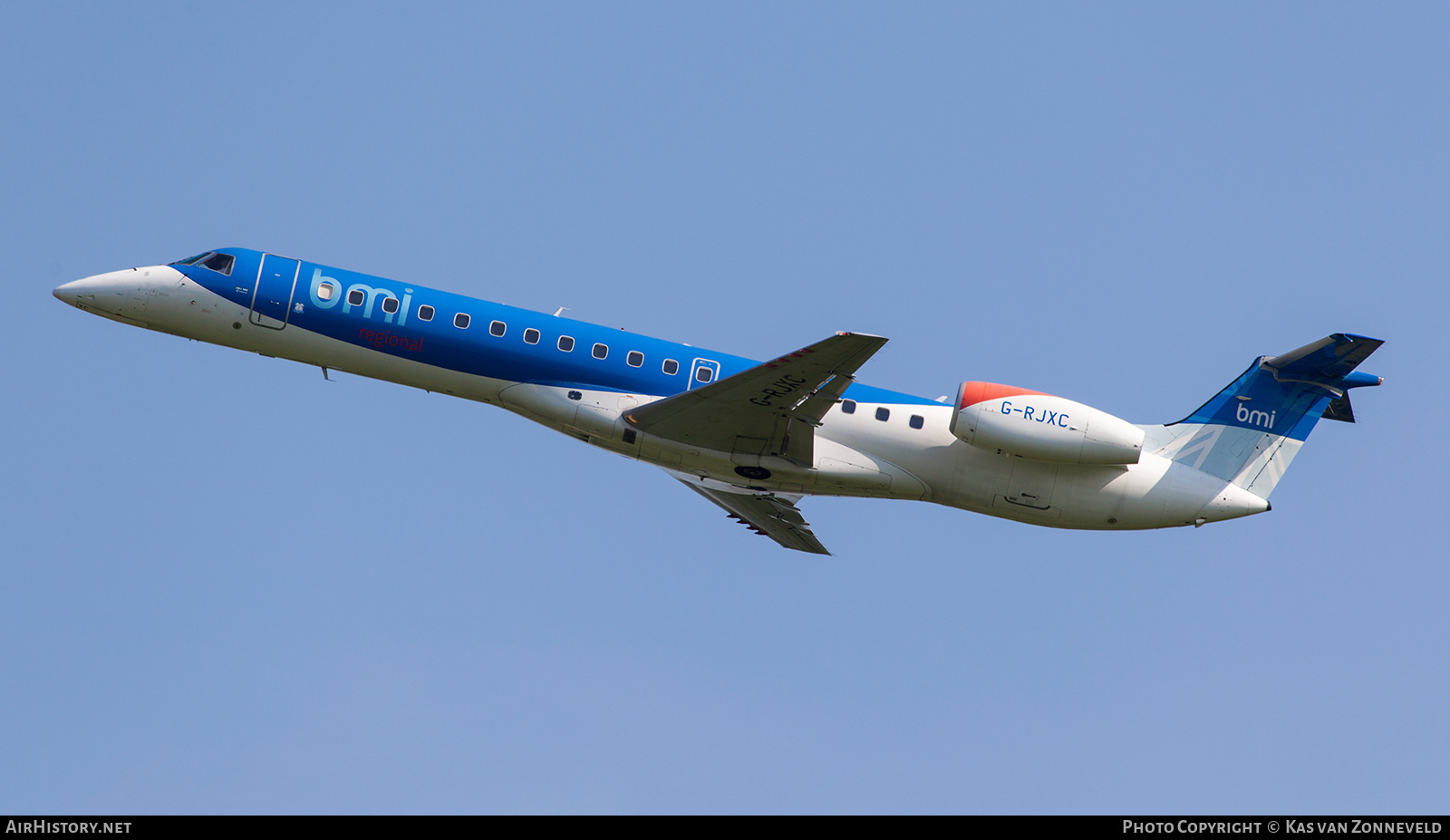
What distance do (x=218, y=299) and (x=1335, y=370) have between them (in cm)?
2376

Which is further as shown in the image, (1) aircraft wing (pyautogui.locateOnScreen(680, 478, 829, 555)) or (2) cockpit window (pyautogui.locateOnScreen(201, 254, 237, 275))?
(1) aircraft wing (pyautogui.locateOnScreen(680, 478, 829, 555))

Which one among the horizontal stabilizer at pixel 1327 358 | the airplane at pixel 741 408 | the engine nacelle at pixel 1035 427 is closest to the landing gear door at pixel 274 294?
the airplane at pixel 741 408

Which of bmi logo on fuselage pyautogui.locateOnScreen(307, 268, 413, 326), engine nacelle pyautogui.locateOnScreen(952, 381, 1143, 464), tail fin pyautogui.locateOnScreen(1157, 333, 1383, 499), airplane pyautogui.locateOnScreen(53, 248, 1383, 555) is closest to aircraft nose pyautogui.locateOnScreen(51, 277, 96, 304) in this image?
airplane pyautogui.locateOnScreen(53, 248, 1383, 555)

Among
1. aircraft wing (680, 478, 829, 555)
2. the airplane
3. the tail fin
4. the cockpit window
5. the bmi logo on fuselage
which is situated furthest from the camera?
aircraft wing (680, 478, 829, 555)

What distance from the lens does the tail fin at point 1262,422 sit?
27.7 metres

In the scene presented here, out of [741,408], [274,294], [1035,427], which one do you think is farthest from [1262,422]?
[274,294]

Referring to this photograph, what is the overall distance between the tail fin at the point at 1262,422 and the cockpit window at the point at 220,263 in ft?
67.3

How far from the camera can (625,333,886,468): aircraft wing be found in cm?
2395

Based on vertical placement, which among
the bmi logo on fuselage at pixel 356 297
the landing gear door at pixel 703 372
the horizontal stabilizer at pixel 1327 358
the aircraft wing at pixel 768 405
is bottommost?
the aircraft wing at pixel 768 405

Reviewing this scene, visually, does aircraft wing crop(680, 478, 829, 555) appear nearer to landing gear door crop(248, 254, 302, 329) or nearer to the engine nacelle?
the engine nacelle

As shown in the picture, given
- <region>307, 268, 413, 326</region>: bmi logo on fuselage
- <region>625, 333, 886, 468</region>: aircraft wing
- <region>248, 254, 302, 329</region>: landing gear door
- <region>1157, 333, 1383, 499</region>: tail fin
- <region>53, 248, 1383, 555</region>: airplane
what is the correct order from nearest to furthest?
<region>625, 333, 886, 468</region>: aircraft wing, <region>53, 248, 1383, 555</region>: airplane, <region>307, 268, 413, 326</region>: bmi logo on fuselage, <region>248, 254, 302, 329</region>: landing gear door, <region>1157, 333, 1383, 499</region>: tail fin

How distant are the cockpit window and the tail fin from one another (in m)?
20.5

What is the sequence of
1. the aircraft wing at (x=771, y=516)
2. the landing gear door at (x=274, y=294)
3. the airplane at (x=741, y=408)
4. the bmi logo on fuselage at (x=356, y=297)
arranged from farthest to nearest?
the aircraft wing at (x=771, y=516), the landing gear door at (x=274, y=294), the bmi logo on fuselage at (x=356, y=297), the airplane at (x=741, y=408)

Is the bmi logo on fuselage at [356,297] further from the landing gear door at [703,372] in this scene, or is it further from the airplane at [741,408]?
the landing gear door at [703,372]
